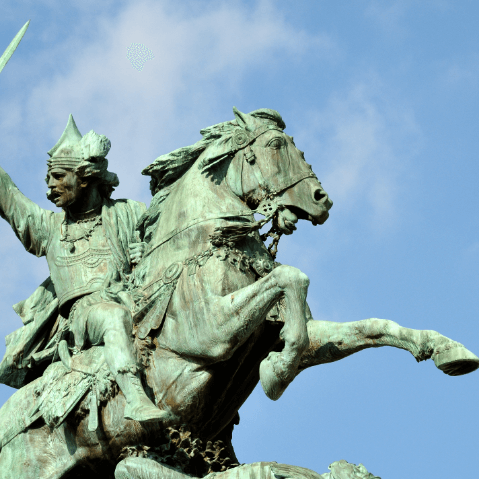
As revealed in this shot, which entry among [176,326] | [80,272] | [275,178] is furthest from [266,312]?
[80,272]

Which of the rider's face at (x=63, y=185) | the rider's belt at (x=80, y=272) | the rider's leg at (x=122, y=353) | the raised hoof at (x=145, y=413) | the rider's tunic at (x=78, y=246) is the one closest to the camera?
the raised hoof at (x=145, y=413)

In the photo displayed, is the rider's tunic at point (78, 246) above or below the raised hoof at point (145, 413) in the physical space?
above

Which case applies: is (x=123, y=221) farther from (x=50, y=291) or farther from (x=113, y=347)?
(x=113, y=347)

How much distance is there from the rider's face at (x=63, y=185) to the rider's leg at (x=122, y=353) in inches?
63.0

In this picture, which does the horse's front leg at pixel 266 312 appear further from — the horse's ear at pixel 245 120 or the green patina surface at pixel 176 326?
the horse's ear at pixel 245 120

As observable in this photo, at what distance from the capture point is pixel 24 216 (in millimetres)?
14711

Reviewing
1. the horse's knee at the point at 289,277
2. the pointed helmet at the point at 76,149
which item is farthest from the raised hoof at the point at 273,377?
the pointed helmet at the point at 76,149

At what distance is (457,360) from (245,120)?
348 centimetres

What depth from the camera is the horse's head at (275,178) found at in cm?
1341

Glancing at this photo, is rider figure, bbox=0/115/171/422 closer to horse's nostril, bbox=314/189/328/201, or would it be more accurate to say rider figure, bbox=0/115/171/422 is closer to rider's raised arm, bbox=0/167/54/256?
rider's raised arm, bbox=0/167/54/256

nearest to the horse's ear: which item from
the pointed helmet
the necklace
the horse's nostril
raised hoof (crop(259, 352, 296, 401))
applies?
the horse's nostril

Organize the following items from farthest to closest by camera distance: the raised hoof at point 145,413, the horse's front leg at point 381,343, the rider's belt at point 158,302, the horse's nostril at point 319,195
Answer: the horse's nostril at point 319,195
the rider's belt at point 158,302
the horse's front leg at point 381,343
the raised hoof at point 145,413

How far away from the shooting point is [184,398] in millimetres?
12789

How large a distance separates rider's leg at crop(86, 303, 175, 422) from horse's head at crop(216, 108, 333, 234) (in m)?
1.78
